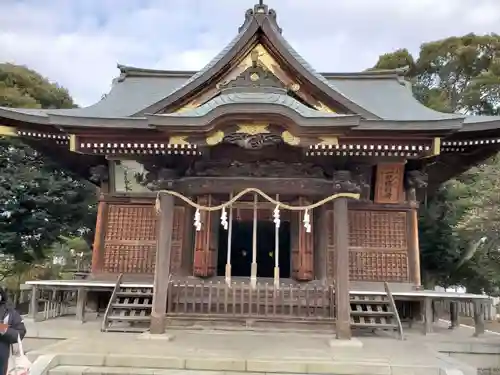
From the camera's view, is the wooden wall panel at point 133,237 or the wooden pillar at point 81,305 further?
the wooden wall panel at point 133,237

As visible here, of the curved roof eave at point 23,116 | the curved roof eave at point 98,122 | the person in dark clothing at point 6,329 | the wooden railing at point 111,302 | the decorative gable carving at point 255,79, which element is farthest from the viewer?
the curved roof eave at point 23,116

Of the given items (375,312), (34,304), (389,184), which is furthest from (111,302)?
(389,184)

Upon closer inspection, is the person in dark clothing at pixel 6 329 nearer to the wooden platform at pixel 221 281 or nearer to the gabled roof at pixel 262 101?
the gabled roof at pixel 262 101

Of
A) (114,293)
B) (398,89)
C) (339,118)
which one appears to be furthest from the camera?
(398,89)

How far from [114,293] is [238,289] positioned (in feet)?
7.60

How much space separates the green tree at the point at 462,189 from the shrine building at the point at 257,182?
1.97 metres

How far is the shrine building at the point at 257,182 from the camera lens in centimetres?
721

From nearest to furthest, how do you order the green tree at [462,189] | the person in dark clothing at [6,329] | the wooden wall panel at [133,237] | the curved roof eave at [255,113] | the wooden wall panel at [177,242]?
the person in dark clothing at [6,329] < the curved roof eave at [255,113] < the wooden wall panel at [177,242] < the wooden wall panel at [133,237] < the green tree at [462,189]

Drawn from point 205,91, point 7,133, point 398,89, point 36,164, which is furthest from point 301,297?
point 36,164

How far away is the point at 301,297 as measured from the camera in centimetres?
785

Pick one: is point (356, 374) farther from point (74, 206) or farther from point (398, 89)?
point (74, 206)

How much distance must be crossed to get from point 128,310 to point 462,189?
12.9 meters

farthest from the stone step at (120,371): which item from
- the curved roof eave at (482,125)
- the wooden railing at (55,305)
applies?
the curved roof eave at (482,125)

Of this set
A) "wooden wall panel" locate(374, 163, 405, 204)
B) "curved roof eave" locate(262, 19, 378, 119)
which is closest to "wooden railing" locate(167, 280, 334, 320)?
"wooden wall panel" locate(374, 163, 405, 204)
